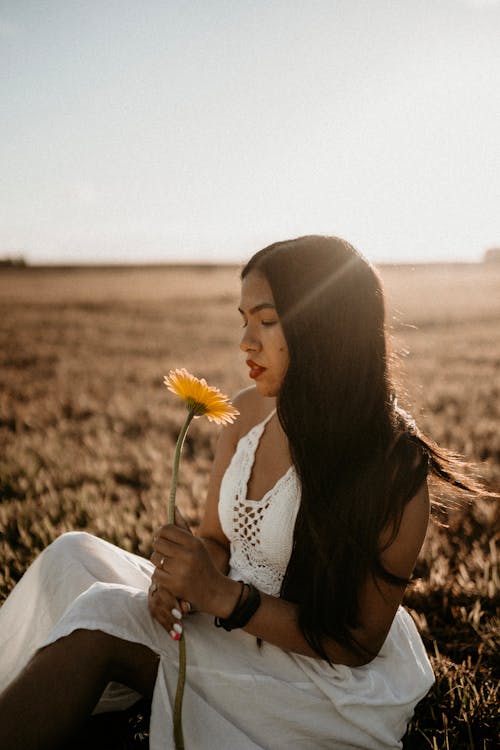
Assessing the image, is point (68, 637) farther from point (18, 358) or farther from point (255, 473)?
point (18, 358)

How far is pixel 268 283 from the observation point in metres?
2.10

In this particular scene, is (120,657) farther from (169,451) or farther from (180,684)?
(169,451)

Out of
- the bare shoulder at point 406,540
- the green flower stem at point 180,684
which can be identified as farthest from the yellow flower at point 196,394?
the bare shoulder at point 406,540

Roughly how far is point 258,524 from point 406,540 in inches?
21.6

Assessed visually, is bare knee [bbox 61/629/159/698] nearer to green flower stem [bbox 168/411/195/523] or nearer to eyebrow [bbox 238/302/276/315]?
green flower stem [bbox 168/411/195/523]

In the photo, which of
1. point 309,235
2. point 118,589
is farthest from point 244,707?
point 309,235

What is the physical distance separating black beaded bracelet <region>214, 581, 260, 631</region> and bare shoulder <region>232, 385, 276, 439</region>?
890 millimetres

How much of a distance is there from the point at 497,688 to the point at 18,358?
36.3ft

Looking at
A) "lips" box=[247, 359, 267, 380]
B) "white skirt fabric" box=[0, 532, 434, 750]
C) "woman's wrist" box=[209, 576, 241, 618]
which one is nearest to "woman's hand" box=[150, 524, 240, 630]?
"woman's wrist" box=[209, 576, 241, 618]

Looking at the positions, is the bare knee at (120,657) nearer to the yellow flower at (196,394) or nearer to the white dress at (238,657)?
the white dress at (238,657)

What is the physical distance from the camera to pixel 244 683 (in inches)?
77.6

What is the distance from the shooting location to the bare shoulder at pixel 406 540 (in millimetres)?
1947

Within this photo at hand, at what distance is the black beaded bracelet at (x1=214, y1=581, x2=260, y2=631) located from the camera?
73.3 inches

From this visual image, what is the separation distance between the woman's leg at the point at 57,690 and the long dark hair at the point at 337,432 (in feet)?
1.98
